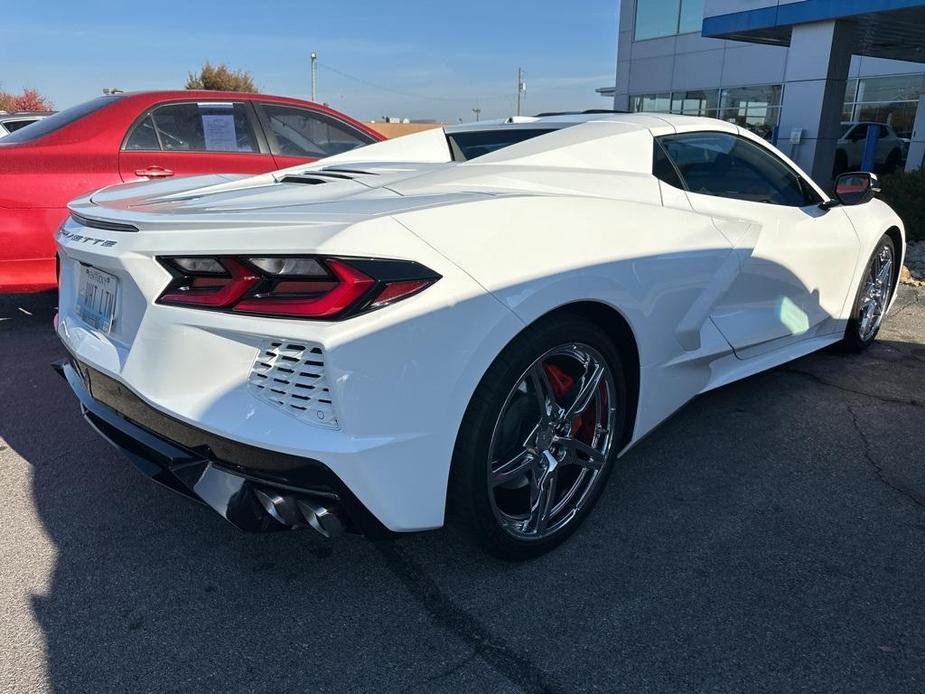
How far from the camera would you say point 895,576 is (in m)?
2.41

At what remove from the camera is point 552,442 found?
8.13 feet

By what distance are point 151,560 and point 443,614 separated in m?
1.03

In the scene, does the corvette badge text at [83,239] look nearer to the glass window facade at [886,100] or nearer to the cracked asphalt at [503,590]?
the cracked asphalt at [503,590]

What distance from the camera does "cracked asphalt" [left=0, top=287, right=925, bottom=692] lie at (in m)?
1.99

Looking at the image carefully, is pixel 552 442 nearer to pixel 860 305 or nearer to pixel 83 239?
pixel 83 239

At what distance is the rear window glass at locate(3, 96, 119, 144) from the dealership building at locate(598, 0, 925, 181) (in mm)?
9970

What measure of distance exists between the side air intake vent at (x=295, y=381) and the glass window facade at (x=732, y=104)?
19570mm

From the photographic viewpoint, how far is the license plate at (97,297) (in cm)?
221

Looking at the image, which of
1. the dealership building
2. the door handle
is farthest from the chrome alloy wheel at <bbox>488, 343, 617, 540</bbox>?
the dealership building

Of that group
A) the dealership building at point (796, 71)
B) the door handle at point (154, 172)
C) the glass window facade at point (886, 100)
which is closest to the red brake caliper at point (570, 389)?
the door handle at point (154, 172)

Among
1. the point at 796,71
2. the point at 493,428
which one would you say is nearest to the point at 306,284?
the point at 493,428

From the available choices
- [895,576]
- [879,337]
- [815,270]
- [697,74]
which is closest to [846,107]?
[697,74]

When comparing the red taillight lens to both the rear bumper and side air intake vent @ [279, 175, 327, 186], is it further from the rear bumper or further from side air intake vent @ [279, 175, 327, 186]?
side air intake vent @ [279, 175, 327, 186]

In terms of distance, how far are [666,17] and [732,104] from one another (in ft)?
12.1
